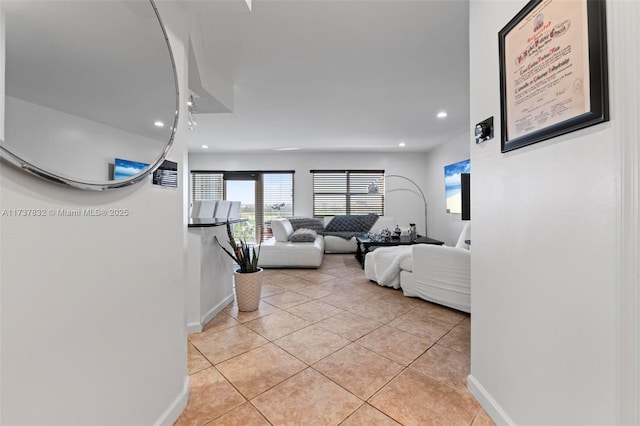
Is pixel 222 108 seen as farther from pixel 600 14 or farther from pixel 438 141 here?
pixel 438 141

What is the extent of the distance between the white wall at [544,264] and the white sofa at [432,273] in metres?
1.13

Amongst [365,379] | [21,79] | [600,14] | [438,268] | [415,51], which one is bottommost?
[365,379]

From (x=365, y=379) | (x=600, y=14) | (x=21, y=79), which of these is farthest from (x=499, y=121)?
(x=21, y=79)

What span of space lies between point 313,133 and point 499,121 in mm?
3873

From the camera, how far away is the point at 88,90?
0.81 meters

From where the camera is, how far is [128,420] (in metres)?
0.95

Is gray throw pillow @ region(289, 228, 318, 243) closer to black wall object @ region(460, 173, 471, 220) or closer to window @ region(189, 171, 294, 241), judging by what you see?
window @ region(189, 171, 294, 241)

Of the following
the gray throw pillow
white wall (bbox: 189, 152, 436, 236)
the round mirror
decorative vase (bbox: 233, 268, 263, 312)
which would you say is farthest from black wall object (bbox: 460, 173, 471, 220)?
white wall (bbox: 189, 152, 436, 236)

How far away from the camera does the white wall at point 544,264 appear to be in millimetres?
750

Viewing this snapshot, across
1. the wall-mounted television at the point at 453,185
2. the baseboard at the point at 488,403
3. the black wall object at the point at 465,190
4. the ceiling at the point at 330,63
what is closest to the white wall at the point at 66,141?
the ceiling at the point at 330,63

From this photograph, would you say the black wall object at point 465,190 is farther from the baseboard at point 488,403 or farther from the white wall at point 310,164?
the white wall at point 310,164

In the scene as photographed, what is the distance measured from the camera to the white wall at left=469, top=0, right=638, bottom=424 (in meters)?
0.75

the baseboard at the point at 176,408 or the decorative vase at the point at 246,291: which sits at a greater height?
the decorative vase at the point at 246,291

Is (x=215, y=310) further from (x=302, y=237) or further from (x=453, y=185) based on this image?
(x=453, y=185)
